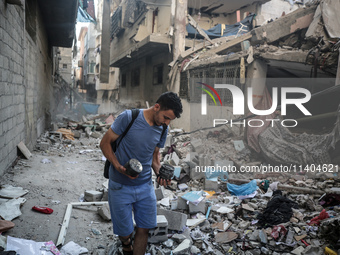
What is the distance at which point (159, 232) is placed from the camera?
3.36 metres

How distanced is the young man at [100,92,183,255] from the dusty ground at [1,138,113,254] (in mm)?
1012

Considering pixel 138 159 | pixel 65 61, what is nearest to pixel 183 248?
pixel 138 159

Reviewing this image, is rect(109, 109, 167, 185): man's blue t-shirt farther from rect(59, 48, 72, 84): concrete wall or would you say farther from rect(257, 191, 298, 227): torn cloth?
rect(59, 48, 72, 84): concrete wall

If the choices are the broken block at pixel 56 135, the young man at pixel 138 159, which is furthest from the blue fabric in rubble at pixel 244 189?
the broken block at pixel 56 135

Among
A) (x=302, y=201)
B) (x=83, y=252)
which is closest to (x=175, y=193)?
(x=302, y=201)

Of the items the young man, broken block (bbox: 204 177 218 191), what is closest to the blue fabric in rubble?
broken block (bbox: 204 177 218 191)

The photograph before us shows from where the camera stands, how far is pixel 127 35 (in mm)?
16625

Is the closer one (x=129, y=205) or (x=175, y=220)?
(x=129, y=205)

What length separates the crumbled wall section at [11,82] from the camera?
4.40m

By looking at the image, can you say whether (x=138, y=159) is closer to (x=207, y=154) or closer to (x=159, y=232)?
(x=159, y=232)

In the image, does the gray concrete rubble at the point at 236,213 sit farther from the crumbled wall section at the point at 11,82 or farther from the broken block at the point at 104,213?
the crumbled wall section at the point at 11,82

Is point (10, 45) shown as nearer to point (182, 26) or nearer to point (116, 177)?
point (116, 177)

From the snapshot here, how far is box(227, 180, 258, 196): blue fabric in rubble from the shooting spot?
502cm

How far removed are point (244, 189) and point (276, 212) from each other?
3.61 feet
